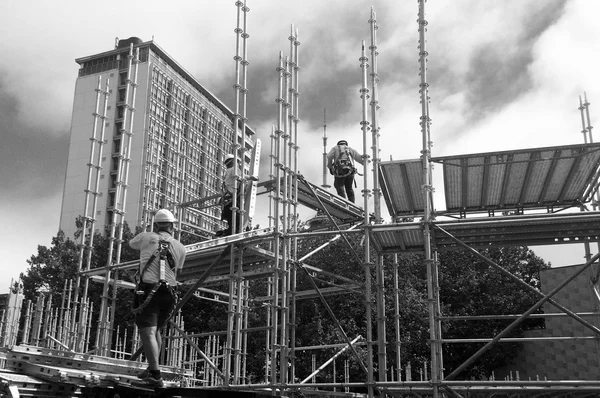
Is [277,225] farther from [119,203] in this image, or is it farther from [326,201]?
[119,203]

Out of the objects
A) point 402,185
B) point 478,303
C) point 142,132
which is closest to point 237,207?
point 402,185

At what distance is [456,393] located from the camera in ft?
32.5

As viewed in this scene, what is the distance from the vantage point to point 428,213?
1054cm

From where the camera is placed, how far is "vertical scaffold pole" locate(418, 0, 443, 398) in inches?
387

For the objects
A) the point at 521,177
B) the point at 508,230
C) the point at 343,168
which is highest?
the point at 343,168

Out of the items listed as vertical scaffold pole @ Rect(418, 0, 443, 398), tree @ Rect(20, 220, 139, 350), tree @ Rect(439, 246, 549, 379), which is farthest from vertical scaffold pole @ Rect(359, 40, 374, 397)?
tree @ Rect(20, 220, 139, 350)

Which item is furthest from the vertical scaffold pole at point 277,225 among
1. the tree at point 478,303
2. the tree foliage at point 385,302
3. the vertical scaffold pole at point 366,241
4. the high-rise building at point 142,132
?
the high-rise building at point 142,132

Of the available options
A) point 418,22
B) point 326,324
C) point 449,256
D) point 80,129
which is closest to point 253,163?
point 418,22

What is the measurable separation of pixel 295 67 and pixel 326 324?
40.6ft

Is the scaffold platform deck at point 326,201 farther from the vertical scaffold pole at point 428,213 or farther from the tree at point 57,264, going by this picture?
the tree at point 57,264

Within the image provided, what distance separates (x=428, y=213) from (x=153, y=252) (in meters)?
4.78

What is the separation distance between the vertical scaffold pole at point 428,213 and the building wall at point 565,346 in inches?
562

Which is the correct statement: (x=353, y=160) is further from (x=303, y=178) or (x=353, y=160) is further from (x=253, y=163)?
(x=253, y=163)

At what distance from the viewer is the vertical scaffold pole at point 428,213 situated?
9828 millimetres
